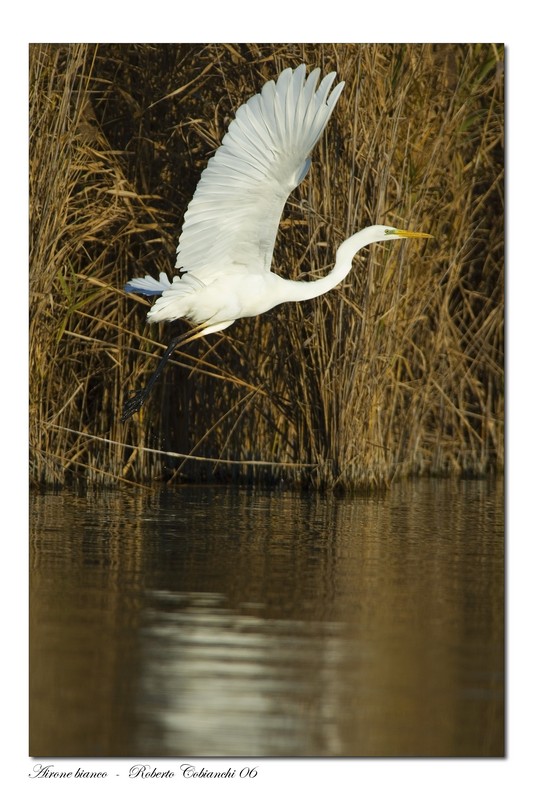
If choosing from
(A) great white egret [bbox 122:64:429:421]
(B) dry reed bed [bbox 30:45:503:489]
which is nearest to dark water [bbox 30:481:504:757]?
(A) great white egret [bbox 122:64:429:421]

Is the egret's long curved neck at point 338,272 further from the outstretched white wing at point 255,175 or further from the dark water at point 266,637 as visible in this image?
the dark water at point 266,637

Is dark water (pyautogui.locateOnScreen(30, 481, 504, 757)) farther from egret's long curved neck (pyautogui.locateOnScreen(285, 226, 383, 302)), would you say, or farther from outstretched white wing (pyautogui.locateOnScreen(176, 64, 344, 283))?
outstretched white wing (pyautogui.locateOnScreen(176, 64, 344, 283))

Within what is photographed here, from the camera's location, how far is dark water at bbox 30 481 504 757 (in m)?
3.06

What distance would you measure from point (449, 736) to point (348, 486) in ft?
11.8

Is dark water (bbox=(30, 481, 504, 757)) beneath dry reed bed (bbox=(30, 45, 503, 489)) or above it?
beneath

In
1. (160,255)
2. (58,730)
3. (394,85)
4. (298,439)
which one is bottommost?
(58,730)

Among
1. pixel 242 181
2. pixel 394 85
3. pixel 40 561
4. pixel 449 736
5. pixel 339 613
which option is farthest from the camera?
pixel 394 85

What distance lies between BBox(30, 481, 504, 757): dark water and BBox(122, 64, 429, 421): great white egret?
897mm

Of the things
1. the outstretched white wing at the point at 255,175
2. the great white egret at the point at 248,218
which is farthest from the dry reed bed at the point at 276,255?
the outstretched white wing at the point at 255,175

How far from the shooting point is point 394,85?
652cm

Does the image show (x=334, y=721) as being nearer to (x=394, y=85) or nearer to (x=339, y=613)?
(x=339, y=613)

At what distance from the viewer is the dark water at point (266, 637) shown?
306cm

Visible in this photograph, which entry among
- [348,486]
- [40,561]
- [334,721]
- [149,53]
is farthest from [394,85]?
[334,721]

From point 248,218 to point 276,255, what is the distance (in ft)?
4.28
